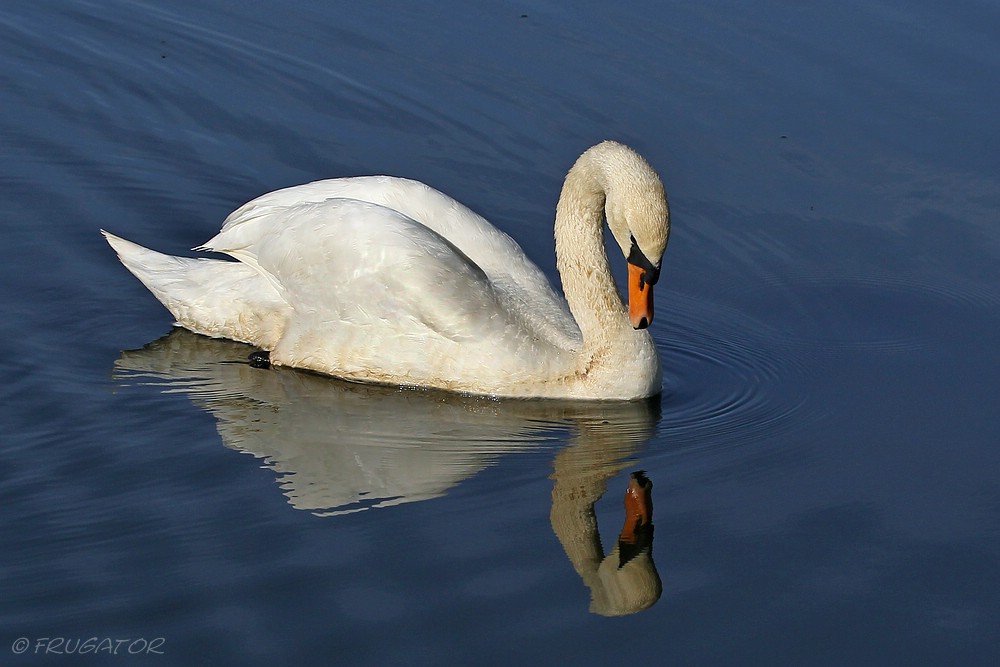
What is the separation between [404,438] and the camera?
8.48 metres

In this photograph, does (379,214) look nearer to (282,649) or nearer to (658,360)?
(658,360)

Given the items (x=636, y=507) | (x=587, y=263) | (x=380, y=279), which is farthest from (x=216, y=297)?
(x=636, y=507)

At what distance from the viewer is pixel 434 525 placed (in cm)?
731

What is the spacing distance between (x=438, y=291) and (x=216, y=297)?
165 centimetres

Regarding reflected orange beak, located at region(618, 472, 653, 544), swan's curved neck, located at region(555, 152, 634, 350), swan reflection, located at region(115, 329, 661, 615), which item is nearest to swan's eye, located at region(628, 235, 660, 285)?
swan's curved neck, located at region(555, 152, 634, 350)

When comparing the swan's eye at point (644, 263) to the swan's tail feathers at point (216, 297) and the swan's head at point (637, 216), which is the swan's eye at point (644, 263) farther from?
the swan's tail feathers at point (216, 297)

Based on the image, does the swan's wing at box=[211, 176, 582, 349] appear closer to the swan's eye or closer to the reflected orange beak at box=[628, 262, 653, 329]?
the reflected orange beak at box=[628, 262, 653, 329]

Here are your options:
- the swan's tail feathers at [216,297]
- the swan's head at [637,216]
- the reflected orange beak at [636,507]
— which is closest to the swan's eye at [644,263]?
the swan's head at [637,216]

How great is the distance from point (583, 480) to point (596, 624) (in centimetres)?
148

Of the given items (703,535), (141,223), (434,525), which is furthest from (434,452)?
(141,223)

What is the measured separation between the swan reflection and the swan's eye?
80 centimetres

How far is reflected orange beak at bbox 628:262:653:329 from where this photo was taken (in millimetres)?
8742

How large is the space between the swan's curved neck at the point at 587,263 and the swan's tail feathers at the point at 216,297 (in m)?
1.76

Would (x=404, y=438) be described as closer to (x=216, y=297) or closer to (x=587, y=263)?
(x=587, y=263)
